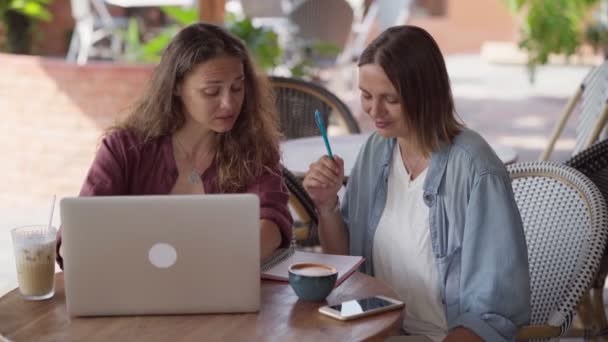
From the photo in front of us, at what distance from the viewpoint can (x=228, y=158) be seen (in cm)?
213

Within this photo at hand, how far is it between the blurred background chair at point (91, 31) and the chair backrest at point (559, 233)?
16.9ft

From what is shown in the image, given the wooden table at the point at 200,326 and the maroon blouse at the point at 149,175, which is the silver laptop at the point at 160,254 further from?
the maroon blouse at the point at 149,175

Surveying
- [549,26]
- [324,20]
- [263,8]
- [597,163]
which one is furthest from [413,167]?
[549,26]

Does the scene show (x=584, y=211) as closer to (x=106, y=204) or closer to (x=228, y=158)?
(x=228, y=158)

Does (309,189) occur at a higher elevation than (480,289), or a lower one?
higher

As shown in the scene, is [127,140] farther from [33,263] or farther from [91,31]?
[91,31]

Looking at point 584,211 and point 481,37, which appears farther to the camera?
point 481,37

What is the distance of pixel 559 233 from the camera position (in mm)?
2346

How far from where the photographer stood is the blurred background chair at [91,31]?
7.63 meters

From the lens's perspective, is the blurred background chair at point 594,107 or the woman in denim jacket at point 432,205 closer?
the woman in denim jacket at point 432,205

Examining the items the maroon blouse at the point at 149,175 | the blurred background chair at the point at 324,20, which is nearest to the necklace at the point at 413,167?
the maroon blouse at the point at 149,175

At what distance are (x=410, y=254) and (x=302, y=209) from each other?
1137mm

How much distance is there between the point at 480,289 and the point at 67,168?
382cm

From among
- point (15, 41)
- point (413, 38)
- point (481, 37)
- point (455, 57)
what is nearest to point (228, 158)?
point (413, 38)
